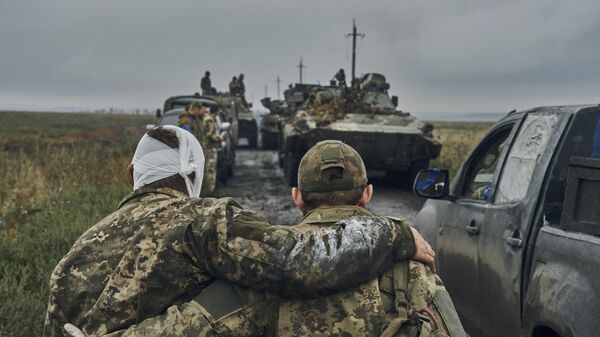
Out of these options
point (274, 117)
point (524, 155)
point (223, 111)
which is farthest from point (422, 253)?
point (274, 117)

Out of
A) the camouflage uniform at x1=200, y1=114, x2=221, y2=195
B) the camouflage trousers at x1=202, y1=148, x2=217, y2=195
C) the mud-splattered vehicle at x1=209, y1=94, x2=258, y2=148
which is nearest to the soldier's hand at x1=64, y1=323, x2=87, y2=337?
the camouflage trousers at x1=202, y1=148, x2=217, y2=195

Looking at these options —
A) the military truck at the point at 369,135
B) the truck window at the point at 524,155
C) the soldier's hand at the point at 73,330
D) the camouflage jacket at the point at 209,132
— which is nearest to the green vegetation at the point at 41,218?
the camouflage jacket at the point at 209,132

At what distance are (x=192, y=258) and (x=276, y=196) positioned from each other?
996cm

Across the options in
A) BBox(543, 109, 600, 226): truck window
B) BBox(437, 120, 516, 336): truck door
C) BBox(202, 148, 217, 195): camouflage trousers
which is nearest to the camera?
BBox(543, 109, 600, 226): truck window

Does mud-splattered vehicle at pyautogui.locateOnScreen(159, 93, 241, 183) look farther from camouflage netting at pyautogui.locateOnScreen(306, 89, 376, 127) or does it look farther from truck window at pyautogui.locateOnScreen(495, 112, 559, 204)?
truck window at pyautogui.locateOnScreen(495, 112, 559, 204)

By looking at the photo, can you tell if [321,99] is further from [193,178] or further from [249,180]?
[193,178]

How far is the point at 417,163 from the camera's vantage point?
1318cm

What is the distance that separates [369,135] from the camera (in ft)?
40.6

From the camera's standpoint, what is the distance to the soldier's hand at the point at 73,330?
6.97 feet

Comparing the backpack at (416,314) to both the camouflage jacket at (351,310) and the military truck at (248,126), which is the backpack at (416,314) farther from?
the military truck at (248,126)

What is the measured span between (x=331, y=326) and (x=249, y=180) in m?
12.7

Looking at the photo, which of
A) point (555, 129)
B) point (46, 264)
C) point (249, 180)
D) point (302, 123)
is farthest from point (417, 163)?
point (555, 129)

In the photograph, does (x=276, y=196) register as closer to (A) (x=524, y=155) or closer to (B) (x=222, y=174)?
(B) (x=222, y=174)

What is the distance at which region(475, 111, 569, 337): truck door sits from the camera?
3.15 meters
